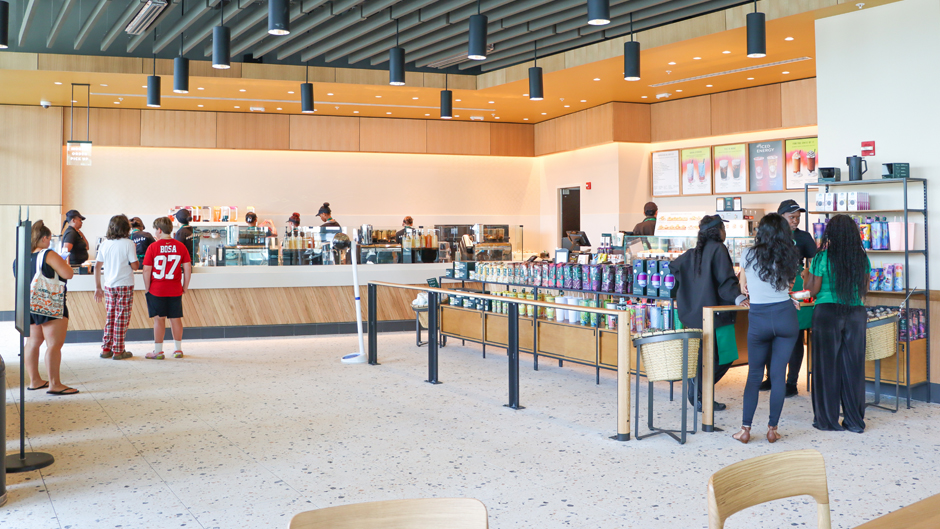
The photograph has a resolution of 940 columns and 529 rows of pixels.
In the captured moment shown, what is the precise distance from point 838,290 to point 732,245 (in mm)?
1519

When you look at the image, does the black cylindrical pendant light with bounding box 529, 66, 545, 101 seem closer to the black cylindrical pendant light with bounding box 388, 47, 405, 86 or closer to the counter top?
the black cylindrical pendant light with bounding box 388, 47, 405, 86

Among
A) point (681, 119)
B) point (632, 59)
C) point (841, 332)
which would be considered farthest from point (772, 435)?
point (681, 119)

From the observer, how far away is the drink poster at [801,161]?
30.5ft

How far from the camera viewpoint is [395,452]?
4.25 m

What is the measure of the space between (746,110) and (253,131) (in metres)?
7.61

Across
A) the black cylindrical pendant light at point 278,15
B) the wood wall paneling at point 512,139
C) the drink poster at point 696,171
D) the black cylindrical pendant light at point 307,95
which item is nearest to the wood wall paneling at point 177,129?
the black cylindrical pendant light at point 307,95

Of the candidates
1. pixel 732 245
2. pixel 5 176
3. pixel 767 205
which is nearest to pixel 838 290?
pixel 732 245

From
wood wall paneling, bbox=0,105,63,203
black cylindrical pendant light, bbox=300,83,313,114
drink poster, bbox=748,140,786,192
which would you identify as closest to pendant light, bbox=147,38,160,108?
black cylindrical pendant light, bbox=300,83,313,114

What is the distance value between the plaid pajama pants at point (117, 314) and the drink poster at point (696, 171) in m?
7.74

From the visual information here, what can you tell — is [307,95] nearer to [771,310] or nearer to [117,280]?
[117,280]

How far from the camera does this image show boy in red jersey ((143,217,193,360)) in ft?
24.6

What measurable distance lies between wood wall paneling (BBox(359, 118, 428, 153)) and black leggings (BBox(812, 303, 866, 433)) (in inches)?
346

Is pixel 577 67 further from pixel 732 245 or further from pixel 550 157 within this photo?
pixel 550 157

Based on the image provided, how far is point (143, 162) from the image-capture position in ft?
38.4
